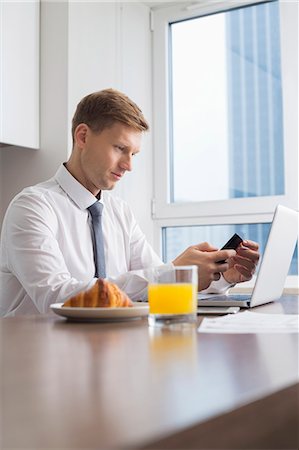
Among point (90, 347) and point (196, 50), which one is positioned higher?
point (196, 50)

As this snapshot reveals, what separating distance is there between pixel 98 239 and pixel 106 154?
32cm

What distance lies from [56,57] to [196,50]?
85cm

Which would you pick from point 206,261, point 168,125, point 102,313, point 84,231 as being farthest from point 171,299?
point 168,125

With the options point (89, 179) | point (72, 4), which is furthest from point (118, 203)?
point (72, 4)

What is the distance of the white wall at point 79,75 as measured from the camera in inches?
120

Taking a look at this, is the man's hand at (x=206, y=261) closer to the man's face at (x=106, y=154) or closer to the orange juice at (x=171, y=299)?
the orange juice at (x=171, y=299)

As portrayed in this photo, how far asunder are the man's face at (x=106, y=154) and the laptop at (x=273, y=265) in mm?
726

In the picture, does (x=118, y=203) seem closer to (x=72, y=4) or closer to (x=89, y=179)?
(x=89, y=179)

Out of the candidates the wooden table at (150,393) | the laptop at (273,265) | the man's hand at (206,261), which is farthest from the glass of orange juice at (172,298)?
the man's hand at (206,261)

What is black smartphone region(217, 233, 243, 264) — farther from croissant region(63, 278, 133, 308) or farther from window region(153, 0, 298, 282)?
window region(153, 0, 298, 282)

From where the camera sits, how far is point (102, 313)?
1.12m

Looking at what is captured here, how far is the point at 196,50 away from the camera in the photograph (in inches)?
139

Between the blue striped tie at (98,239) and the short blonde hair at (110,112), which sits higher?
the short blonde hair at (110,112)

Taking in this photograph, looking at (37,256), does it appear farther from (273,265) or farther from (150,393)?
(150,393)
